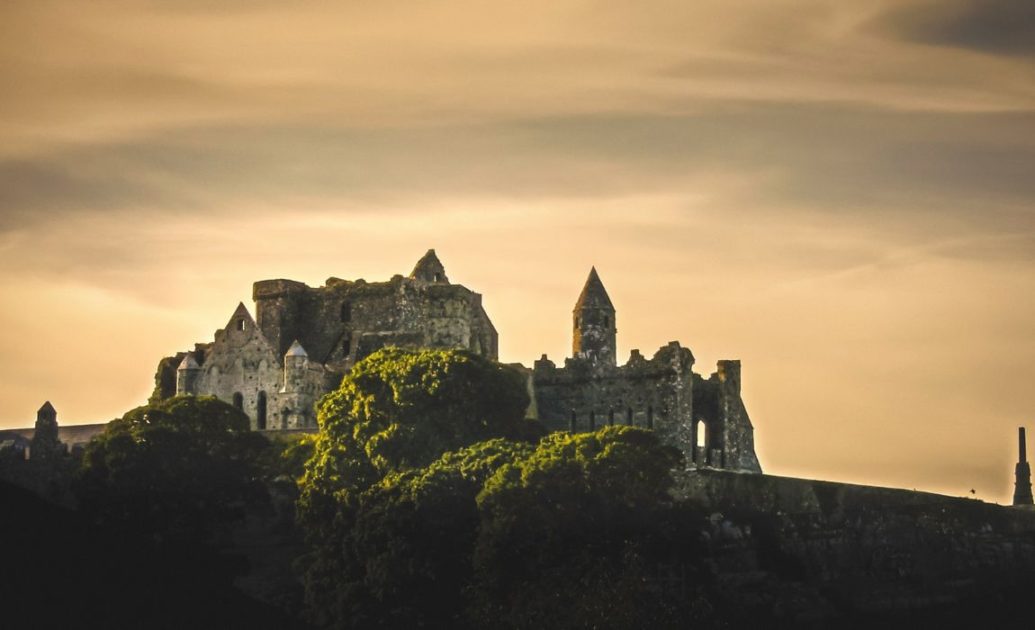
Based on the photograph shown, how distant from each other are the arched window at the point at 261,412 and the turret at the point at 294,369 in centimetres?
144

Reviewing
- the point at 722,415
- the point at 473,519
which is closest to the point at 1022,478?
the point at 722,415

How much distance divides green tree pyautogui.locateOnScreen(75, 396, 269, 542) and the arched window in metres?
8.06

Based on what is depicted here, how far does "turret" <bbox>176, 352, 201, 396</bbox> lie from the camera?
11431cm

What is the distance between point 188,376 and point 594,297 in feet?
61.3

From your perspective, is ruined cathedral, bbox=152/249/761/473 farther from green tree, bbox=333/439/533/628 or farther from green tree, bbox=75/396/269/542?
green tree, bbox=333/439/533/628

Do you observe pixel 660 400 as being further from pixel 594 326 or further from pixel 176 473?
pixel 176 473

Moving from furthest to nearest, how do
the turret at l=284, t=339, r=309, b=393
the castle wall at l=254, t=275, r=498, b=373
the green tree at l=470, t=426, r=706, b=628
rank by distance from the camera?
1. the castle wall at l=254, t=275, r=498, b=373
2. the turret at l=284, t=339, r=309, b=393
3. the green tree at l=470, t=426, r=706, b=628

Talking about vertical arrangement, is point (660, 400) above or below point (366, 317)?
below

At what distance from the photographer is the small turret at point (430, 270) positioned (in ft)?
390

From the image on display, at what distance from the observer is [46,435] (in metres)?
114

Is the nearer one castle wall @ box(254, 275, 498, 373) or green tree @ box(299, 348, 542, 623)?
green tree @ box(299, 348, 542, 623)

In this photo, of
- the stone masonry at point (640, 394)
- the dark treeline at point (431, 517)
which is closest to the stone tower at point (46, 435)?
the dark treeline at point (431, 517)

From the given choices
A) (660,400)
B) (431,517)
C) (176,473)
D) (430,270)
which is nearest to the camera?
(431,517)

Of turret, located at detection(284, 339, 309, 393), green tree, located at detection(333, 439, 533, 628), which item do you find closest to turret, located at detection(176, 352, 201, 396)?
turret, located at detection(284, 339, 309, 393)
